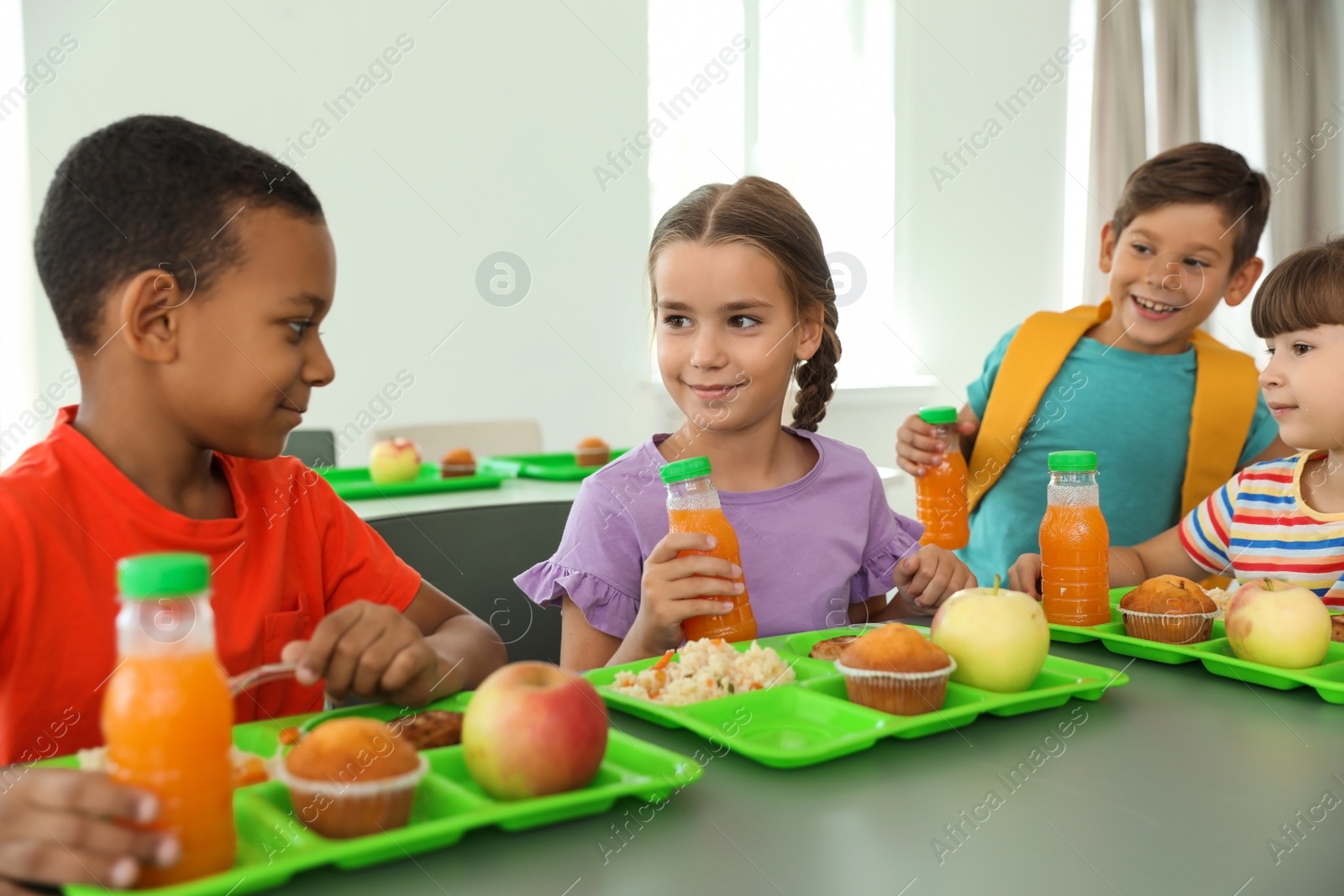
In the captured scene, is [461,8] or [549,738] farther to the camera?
[461,8]

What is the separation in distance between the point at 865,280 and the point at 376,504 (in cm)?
416

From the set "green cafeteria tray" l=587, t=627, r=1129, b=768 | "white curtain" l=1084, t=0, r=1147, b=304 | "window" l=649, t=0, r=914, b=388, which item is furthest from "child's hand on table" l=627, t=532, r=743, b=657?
"white curtain" l=1084, t=0, r=1147, b=304

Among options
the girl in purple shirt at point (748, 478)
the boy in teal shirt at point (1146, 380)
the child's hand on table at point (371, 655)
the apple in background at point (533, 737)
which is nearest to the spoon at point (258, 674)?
the child's hand on table at point (371, 655)

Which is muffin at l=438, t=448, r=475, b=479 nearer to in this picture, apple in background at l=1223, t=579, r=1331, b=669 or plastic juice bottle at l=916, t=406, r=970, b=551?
plastic juice bottle at l=916, t=406, r=970, b=551

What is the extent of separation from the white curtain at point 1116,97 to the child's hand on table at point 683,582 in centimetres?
564

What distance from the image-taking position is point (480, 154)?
4.82 meters

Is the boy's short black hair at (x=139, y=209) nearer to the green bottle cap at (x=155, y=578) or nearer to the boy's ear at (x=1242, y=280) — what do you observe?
the green bottle cap at (x=155, y=578)

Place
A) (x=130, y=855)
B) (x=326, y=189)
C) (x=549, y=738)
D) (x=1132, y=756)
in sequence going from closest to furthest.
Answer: (x=130, y=855) < (x=549, y=738) < (x=1132, y=756) < (x=326, y=189)

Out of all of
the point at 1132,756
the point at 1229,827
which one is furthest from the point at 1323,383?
the point at 1229,827

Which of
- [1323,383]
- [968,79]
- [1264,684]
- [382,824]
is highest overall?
[968,79]

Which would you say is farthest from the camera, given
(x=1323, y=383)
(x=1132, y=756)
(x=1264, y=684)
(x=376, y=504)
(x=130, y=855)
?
(x=376, y=504)

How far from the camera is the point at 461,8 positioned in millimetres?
4703

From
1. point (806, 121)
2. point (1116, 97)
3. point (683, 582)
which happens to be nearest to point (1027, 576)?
point (683, 582)

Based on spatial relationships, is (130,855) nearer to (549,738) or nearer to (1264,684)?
(549,738)
